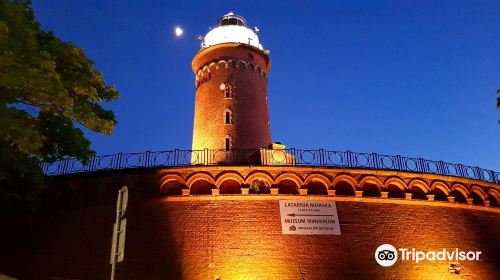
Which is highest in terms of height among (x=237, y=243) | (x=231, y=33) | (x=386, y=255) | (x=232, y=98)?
(x=231, y=33)

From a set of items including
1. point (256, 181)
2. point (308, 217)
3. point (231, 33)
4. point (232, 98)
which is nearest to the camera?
point (308, 217)

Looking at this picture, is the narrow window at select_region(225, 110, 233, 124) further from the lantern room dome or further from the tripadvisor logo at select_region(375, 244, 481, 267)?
the tripadvisor logo at select_region(375, 244, 481, 267)

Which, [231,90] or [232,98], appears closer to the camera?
[232,98]

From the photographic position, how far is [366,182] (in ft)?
58.9

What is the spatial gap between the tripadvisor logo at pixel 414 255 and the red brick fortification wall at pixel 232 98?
9695 mm

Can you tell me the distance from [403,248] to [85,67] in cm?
1302

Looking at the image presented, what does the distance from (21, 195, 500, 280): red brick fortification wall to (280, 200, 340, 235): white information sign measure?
241 millimetres

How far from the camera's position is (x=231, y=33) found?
89.4ft

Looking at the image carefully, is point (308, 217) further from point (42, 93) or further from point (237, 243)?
point (42, 93)

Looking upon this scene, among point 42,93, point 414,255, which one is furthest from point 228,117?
point 42,93

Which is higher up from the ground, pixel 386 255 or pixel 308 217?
pixel 308 217

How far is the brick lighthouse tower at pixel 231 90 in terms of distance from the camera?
2417cm

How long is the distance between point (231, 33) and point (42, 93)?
1809 cm

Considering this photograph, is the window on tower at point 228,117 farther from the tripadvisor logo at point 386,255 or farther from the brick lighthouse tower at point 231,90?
the tripadvisor logo at point 386,255
